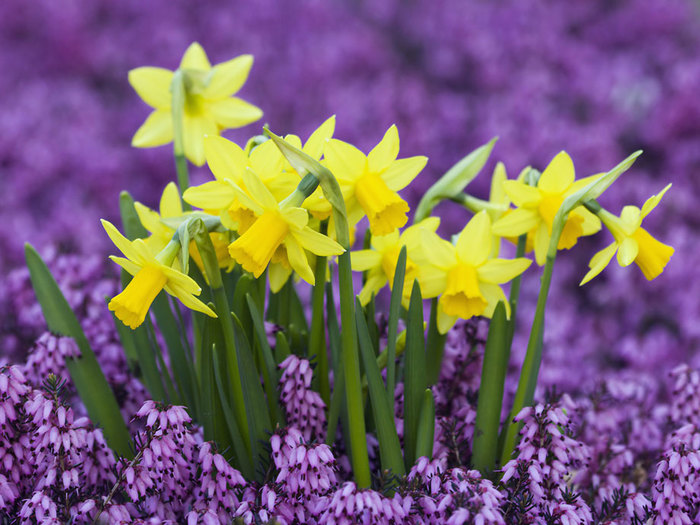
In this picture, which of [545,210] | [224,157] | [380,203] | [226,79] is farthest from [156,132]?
[545,210]

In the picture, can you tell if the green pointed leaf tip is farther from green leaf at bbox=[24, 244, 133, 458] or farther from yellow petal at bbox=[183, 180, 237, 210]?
green leaf at bbox=[24, 244, 133, 458]

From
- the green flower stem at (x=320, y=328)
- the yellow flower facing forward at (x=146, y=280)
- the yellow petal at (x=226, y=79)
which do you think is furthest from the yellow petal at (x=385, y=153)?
the yellow petal at (x=226, y=79)

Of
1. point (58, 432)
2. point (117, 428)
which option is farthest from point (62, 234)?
point (58, 432)

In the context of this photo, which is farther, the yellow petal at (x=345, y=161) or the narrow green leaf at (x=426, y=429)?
the narrow green leaf at (x=426, y=429)

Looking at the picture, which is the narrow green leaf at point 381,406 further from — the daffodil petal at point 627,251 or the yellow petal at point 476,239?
the daffodil petal at point 627,251

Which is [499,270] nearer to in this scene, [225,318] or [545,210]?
[545,210]

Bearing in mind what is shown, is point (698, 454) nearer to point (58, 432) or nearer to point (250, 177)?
point (250, 177)
